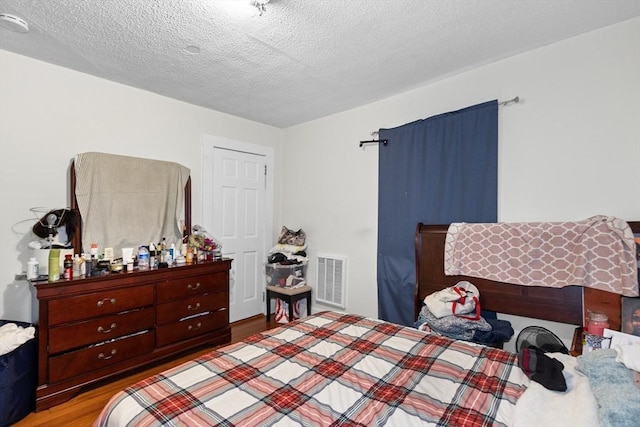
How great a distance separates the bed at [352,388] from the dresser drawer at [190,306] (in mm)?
1339

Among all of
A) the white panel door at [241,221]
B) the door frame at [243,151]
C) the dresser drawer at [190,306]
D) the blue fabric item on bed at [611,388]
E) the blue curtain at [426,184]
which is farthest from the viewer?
the white panel door at [241,221]

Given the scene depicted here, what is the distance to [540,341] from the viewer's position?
186cm

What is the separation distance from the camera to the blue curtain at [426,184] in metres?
2.41

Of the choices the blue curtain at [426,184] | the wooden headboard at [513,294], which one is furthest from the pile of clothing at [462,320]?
the blue curtain at [426,184]

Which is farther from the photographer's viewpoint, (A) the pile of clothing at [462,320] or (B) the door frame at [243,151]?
(B) the door frame at [243,151]

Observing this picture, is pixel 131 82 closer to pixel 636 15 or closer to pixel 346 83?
pixel 346 83

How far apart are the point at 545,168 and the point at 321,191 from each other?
86.6 inches

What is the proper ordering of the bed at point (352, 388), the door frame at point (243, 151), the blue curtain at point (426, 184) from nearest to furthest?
the bed at point (352, 388) < the blue curtain at point (426, 184) < the door frame at point (243, 151)

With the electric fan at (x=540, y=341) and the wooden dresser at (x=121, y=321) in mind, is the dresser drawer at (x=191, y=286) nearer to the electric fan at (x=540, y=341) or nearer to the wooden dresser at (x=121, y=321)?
the wooden dresser at (x=121, y=321)

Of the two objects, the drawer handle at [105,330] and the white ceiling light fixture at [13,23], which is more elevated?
the white ceiling light fixture at [13,23]

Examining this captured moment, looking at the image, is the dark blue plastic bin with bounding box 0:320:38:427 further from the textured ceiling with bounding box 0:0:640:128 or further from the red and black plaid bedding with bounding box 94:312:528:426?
the textured ceiling with bounding box 0:0:640:128

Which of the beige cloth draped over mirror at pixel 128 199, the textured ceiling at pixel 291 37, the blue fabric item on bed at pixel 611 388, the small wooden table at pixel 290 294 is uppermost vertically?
the textured ceiling at pixel 291 37

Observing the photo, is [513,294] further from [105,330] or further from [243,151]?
[243,151]

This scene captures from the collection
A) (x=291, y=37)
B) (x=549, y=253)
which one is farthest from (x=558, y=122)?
(x=291, y=37)
